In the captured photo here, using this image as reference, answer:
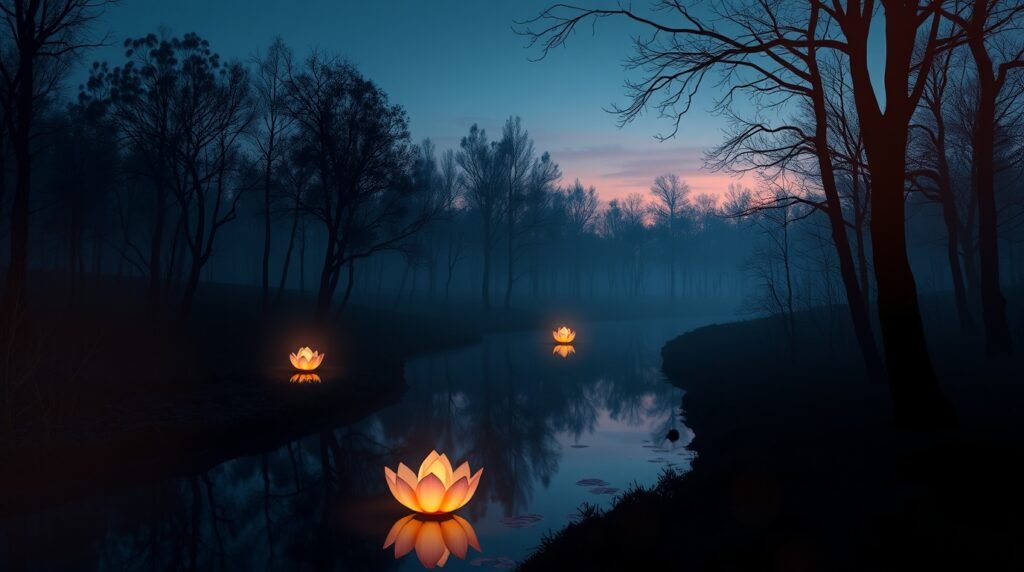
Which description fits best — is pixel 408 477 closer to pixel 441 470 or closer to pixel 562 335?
pixel 441 470

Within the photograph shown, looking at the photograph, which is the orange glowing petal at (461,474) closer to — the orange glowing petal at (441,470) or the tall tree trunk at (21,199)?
the orange glowing petal at (441,470)

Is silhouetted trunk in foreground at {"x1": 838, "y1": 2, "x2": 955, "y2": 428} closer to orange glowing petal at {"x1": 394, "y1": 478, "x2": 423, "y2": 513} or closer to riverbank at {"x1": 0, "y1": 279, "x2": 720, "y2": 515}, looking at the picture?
orange glowing petal at {"x1": 394, "y1": 478, "x2": 423, "y2": 513}

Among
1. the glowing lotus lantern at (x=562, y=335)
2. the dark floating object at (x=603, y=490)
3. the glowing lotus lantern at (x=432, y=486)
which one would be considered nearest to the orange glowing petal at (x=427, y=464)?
the glowing lotus lantern at (x=432, y=486)

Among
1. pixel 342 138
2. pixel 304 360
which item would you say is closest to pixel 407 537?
pixel 304 360

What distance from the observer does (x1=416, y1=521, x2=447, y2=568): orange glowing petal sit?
826cm

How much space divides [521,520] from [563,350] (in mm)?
27862

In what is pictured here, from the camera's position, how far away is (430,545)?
28.8ft

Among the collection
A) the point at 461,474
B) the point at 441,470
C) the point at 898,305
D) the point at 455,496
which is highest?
the point at 898,305

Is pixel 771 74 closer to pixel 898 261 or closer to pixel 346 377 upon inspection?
pixel 898 261

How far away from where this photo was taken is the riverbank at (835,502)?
18.2 feet

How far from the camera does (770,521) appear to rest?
21.1 feet

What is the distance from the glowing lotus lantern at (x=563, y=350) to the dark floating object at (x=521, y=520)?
23978 mm

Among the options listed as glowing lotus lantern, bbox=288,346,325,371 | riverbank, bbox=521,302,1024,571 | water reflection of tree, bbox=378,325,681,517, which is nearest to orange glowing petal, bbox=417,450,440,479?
water reflection of tree, bbox=378,325,681,517

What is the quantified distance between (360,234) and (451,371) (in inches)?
322
